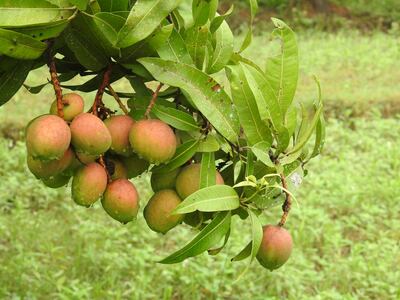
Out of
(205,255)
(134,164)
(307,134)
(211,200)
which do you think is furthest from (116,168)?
(205,255)

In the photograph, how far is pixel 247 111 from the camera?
0.93m

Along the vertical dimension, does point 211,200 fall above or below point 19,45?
below

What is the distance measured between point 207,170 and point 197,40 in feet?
0.62

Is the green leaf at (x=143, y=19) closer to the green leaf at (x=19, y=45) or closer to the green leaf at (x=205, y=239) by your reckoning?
the green leaf at (x=19, y=45)

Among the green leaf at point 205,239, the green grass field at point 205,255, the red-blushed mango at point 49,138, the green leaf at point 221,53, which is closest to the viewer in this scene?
the red-blushed mango at point 49,138

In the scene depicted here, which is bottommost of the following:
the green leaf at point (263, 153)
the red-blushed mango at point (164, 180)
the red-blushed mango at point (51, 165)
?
the red-blushed mango at point (164, 180)

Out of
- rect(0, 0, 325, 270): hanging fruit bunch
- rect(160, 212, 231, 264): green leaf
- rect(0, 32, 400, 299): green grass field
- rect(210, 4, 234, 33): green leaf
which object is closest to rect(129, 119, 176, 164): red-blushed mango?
rect(0, 0, 325, 270): hanging fruit bunch

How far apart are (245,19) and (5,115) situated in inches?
234

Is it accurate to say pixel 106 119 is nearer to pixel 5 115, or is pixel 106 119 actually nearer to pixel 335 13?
pixel 5 115

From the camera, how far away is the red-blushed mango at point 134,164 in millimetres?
909

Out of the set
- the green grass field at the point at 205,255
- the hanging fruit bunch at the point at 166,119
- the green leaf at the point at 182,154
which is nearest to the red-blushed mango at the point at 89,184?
the hanging fruit bunch at the point at 166,119

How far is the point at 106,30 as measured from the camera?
85 cm

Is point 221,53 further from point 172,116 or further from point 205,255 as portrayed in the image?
point 205,255

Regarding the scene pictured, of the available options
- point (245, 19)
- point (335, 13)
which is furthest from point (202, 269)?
point (335, 13)
